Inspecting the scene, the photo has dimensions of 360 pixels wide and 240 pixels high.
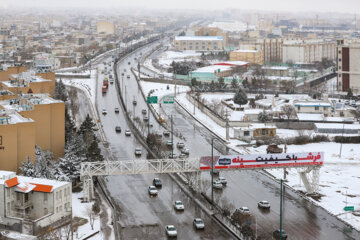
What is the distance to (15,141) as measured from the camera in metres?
14.2

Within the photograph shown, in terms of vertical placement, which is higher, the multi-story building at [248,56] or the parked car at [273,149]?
the multi-story building at [248,56]

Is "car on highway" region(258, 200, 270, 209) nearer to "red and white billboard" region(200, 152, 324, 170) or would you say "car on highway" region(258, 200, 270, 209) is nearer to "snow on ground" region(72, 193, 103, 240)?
"red and white billboard" region(200, 152, 324, 170)

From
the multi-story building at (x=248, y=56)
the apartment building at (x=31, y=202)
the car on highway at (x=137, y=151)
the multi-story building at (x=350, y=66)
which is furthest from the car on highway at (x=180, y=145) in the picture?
the multi-story building at (x=248, y=56)

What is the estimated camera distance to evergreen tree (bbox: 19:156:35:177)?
1354cm

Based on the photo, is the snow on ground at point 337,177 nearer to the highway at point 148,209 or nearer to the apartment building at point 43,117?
the highway at point 148,209

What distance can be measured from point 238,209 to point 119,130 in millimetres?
9490

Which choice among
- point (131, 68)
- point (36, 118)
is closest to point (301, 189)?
point (36, 118)

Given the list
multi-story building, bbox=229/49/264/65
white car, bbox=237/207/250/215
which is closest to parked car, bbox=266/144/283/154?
white car, bbox=237/207/250/215

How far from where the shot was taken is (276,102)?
2711 cm

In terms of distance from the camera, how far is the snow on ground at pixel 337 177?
14133 millimetres

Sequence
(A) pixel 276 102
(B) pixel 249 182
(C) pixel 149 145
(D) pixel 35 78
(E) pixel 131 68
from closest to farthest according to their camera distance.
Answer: (B) pixel 249 182, (C) pixel 149 145, (D) pixel 35 78, (A) pixel 276 102, (E) pixel 131 68

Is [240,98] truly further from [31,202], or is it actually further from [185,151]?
[31,202]

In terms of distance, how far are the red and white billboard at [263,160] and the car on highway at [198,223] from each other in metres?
1.86

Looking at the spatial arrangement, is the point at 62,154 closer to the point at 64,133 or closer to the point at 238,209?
the point at 64,133
